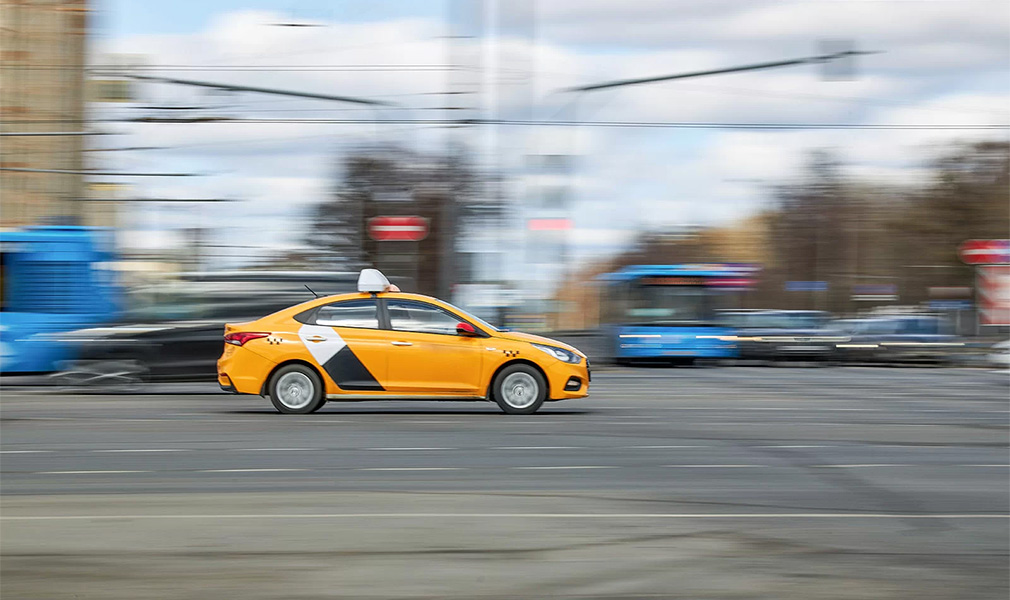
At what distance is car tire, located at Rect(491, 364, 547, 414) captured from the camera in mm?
15352

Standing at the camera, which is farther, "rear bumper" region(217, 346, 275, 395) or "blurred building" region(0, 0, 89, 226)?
"blurred building" region(0, 0, 89, 226)

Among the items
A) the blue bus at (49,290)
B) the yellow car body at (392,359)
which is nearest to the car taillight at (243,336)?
the yellow car body at (392,359)

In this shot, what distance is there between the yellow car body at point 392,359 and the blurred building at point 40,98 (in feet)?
89.0

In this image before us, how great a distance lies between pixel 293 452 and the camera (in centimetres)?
1140

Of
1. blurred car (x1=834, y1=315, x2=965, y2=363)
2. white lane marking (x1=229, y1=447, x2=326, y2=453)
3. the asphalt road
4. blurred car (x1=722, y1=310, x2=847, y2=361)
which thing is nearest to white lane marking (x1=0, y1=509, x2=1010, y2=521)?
the asphalt road

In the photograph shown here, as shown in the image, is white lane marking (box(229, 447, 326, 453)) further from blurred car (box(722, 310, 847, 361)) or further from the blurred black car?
blurred car (box(722, 310, 847, 361))

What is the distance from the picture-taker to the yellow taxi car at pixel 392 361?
15242 mm

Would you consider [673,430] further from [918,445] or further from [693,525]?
[693,525]

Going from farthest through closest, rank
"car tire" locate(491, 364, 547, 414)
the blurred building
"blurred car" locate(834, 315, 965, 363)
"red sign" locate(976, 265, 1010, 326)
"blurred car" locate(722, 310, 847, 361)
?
the blurred building → "blurred car" locate(722, 310, 847, 361) → "blurred car" locate(834, 315, 965, 363) → "red sign" locate(976, 265, 1010, 326) → "car tire" locate(491, 364, 547, 414)

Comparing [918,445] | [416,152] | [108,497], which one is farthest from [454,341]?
[416,152]

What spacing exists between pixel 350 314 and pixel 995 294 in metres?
18.7

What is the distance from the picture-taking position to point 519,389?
1540 centimetres

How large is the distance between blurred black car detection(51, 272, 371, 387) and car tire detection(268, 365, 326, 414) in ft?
16.3

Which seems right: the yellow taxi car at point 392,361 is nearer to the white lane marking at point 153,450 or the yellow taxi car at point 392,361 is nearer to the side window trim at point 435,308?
the side window trim at point 435,308
